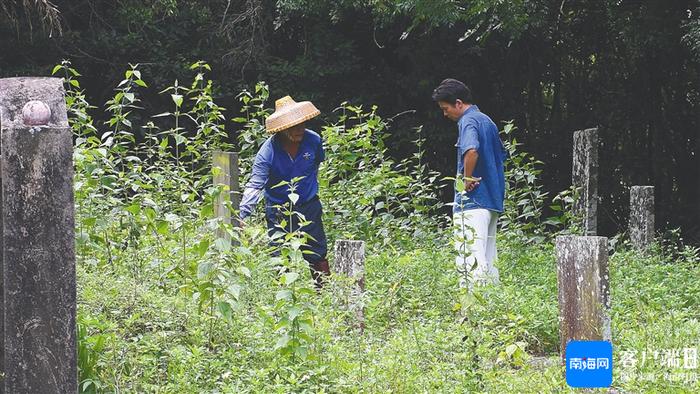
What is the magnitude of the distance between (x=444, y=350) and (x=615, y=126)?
46.2 feet

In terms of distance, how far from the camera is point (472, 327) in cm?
556

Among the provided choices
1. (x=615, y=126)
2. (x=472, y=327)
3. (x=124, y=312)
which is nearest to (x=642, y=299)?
(x=472, y=327)

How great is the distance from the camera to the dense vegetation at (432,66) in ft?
54.1

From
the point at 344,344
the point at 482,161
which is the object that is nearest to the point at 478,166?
the point at 482,161

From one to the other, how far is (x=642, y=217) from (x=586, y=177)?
109cm

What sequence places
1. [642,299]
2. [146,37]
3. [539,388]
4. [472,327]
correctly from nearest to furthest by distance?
[539,388] → [472,327] → [642,299] → [146,37]

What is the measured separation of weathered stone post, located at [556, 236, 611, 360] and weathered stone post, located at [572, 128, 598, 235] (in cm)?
551

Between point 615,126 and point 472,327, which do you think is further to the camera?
point 615,126

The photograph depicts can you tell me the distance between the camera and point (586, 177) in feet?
34.2

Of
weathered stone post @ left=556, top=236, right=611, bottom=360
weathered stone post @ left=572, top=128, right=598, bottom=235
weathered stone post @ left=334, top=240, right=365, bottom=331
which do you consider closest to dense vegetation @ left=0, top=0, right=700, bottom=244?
weathered stone post @ left=572, top=128, right=598, bottom=235

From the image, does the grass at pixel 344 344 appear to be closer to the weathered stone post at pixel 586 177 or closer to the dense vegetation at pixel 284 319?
the dense vegetation at pixel 284 319

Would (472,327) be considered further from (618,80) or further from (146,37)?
(618,80)

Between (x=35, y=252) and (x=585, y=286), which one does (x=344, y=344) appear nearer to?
(x=585, y=286)

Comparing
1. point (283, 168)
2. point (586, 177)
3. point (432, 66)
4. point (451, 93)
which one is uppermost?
point (432, 66)
